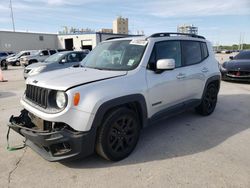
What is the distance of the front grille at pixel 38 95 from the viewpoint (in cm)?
293

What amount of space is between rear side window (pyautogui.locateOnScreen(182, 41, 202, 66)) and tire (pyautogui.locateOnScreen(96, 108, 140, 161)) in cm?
182

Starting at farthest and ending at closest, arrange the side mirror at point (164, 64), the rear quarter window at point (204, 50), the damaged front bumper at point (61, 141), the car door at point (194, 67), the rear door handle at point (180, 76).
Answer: the rear quarter window at point (204, 50) < the car door at point (194, 67) < the rear door handle at point (180, 76) < the side mirror at point (164, 64) < the damaged front bumper at point (61, 141)

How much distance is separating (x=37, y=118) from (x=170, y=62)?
2.15m

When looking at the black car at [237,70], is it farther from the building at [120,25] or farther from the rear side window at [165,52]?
the building at [120,25]

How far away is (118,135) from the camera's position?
125 inches

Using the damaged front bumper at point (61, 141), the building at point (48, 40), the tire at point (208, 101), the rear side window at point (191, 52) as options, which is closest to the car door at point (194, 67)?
the rear side window at point (191, 52)

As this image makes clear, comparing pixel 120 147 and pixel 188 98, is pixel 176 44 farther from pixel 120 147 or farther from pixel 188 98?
pixel 120 147

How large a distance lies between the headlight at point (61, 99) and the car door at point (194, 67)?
2.41 meters

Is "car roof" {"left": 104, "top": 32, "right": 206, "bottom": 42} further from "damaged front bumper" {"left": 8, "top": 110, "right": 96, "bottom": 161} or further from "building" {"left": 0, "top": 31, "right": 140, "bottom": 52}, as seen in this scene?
"building" {"left": 0, "top": 31, "right": 140, "bottom": 52}

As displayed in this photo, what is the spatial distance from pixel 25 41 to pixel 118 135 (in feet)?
124

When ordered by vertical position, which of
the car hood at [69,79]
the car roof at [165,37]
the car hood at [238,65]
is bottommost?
the car hood at [238,65]

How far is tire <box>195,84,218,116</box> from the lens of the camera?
5.09 m

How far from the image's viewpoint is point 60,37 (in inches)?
1528

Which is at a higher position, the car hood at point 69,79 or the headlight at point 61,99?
the car hood at point 69,79
